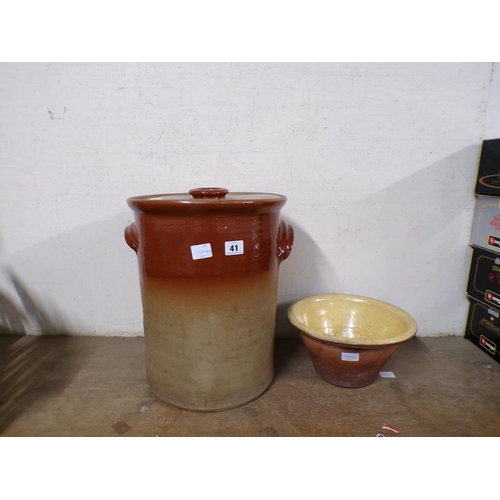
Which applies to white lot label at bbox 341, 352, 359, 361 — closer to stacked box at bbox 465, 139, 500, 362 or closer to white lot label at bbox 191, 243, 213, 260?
white lot label at bbox 191, 243, 213, 260

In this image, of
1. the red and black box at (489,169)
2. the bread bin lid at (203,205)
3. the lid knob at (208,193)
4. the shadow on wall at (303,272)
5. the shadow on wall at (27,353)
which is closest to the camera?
the bread bin lid at (203,205)

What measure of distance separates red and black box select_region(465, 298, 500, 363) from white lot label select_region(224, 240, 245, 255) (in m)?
1.50

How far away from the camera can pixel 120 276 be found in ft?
6.80

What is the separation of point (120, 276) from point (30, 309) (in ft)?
2.04

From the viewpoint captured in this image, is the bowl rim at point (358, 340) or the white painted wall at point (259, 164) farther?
the white painted wall at point (259, 164)

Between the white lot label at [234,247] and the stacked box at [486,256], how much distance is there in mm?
1427

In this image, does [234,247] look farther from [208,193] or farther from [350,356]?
[350,356]

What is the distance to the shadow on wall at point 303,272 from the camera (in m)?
2.03

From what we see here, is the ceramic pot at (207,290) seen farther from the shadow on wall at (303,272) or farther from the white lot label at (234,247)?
the shadow on wall at (303,272)

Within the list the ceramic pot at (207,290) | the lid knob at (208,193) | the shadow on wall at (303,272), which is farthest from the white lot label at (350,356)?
the lid knob at (208,193)

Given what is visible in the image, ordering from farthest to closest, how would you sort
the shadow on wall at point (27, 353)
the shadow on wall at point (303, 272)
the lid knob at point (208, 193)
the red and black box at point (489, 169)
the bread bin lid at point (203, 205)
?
1. the shadow on wall at point (303, 272)
2. the red and black box at point (489, 169)
3. the shadow on wall at point (27, 353)
4. the lid knob at point (208, 193)
5. the bread bin lid at point (203, 205)

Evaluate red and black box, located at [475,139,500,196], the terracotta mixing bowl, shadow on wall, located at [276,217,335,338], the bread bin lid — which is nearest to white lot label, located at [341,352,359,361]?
the terracotta mixing bowl

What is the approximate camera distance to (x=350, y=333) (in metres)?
1.84

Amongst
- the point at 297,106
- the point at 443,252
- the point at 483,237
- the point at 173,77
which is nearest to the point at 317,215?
the point at 297,106
